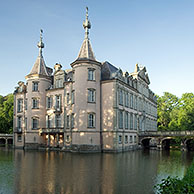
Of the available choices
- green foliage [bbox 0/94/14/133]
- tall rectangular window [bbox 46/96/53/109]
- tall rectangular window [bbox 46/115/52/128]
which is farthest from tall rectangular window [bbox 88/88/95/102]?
green foliage [bbox 0/94/14/133]

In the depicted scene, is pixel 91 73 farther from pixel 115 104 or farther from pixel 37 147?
pixel 37 147

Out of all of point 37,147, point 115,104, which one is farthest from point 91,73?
point 37,147

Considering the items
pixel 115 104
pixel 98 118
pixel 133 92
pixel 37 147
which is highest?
pixel 133 92

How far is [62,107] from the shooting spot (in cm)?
3756

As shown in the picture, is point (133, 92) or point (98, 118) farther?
point (133, 92)

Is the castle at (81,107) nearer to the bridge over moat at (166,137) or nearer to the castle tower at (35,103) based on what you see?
the castle tower at (35,103)

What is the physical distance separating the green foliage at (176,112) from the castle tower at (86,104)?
27.5 metres

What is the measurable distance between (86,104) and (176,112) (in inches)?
1404

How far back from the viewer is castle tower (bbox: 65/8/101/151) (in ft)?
105

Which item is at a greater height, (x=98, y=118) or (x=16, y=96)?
(x=16, y=96)

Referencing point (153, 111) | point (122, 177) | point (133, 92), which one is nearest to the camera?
point (122, 177)

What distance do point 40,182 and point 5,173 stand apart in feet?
14.2

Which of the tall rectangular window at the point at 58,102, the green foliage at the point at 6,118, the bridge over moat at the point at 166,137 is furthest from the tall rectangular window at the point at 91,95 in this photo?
the green foliage at the point at 6,118

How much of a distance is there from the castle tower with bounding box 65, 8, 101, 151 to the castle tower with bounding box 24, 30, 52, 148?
7566 millimetres
